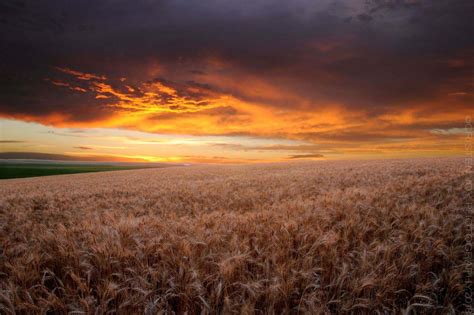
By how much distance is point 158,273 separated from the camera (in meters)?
2.59

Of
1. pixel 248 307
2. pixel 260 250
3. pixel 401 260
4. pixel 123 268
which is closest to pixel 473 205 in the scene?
pixel 401 260

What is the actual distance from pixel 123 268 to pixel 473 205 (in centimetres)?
780

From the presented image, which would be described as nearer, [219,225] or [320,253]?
[320,253]

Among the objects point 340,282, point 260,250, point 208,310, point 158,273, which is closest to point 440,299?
point 340,282

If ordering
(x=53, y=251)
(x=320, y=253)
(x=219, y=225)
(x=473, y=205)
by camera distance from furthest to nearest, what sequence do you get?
(x=473, y=205), (x=219, y=225), (x=53, y=251), (x=320, y=253)

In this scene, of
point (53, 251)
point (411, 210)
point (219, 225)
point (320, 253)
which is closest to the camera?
point (320, 253)

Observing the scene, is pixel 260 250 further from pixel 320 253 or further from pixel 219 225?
pixel 219 225

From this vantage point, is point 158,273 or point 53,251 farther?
point 53,251

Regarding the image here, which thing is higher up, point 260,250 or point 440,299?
point 260,250

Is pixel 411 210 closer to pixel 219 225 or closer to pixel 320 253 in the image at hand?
pixel 320 253

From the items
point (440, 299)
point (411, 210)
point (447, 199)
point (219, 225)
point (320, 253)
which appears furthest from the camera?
point (447, 199)

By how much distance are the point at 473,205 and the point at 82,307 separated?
8.09 metres

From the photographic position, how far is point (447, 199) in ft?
20.7

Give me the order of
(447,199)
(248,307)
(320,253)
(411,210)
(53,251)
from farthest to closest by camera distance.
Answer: (447,199), (411,210), (53,251), (320,253), (248,307)
